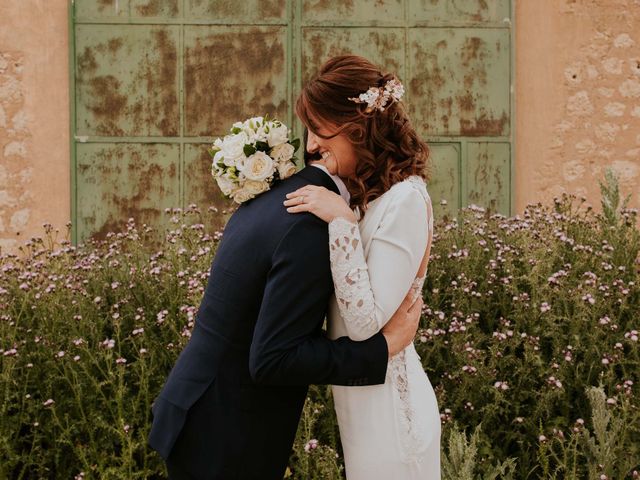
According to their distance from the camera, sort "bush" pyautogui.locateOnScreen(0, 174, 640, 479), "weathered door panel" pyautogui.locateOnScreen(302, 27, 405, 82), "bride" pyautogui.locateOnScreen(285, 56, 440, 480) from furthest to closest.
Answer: "weathered door panel" pyautogui.locateOnScreen(302, 27, 405, 82)
"bush" pyautogui.locateOnScreen(0, 174, 640, 479)
"bride" pyautogui.locateOnScreen(285, 56, 440, 480)

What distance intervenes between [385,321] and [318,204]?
1.10ft

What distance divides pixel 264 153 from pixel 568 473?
1.90 m

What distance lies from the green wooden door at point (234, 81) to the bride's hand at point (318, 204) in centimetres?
427

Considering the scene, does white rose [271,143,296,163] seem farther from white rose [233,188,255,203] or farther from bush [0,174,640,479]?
bush [0,174,640,479]

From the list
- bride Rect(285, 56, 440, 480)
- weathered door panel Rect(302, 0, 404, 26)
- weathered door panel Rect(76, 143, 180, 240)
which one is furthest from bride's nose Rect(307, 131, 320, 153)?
weathered door panel Rect(302, 0, 404, 26)

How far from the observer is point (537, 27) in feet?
21.8

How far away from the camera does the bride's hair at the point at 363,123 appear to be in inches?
88.5

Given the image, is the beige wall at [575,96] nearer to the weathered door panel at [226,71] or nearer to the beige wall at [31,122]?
the weathered door panel at [226,71]

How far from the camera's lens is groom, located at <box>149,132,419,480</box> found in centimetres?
206

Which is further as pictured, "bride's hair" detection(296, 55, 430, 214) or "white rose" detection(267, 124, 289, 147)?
"white rose" detection(267, 124, 289, 147)

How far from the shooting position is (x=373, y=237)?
7.27ft

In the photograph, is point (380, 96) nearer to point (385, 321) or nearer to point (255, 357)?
point (385, 321)

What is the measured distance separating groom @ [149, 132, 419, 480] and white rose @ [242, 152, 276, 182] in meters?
0.05

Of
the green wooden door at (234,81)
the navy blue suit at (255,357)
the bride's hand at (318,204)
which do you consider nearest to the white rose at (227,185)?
the navy blue suit at (255,357)
